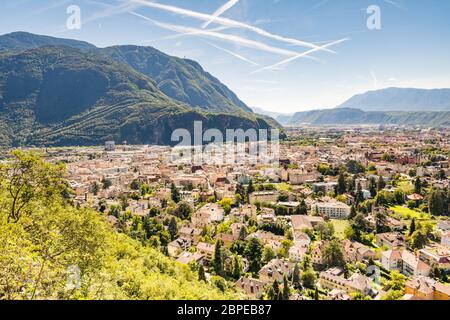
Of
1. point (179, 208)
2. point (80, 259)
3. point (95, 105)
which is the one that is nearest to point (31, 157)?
point (80, 259)

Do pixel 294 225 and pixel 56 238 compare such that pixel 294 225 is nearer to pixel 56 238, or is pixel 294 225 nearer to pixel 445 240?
pixel 445 240

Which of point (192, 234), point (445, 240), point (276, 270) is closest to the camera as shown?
point (276, 270)

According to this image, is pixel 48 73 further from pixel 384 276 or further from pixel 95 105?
pixel 384 276

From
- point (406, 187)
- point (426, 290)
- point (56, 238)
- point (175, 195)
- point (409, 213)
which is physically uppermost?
point (56, 238)

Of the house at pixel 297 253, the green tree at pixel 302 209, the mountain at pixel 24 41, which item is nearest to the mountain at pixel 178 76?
the mountain at pixel 24 41

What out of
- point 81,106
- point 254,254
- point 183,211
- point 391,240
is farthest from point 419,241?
point 81,106

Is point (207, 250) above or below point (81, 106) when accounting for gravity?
below

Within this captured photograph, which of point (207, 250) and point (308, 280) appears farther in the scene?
point (207, 250)

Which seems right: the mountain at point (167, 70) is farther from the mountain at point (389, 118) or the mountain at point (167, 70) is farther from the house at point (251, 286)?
the house at point (251, 286)
